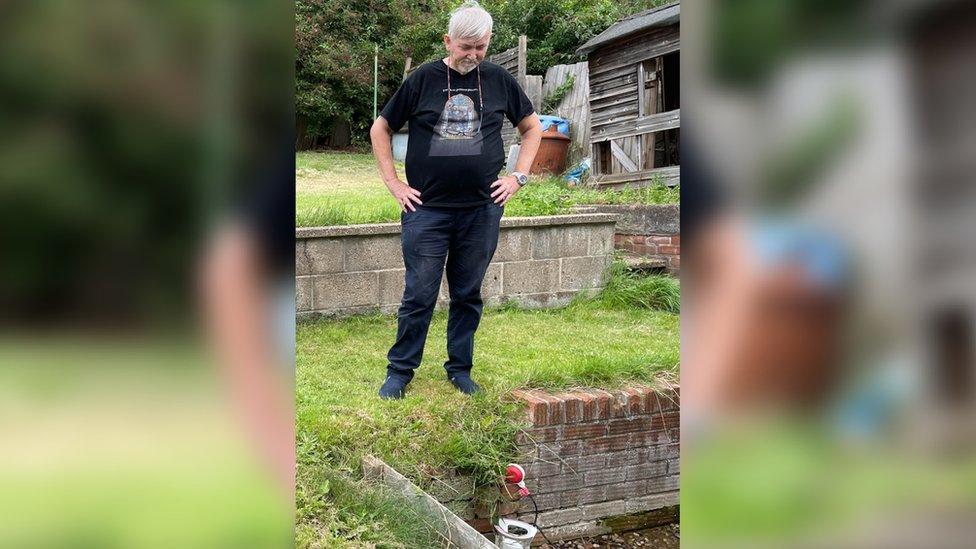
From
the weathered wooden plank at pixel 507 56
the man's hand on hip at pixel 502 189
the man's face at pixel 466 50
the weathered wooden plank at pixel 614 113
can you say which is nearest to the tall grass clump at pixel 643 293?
the man's hand on hip at pixel 502 189

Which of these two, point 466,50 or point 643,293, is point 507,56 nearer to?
point 643,293

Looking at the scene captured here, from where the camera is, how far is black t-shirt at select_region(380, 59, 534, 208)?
3783 millimetres

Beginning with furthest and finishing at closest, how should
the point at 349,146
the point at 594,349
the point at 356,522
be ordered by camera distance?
the point at 349,146 < the point at 594,349 < the point at 356,522

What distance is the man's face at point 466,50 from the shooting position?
3.66 meters

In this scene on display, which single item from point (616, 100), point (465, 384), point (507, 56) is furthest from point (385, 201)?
point (507, 56)

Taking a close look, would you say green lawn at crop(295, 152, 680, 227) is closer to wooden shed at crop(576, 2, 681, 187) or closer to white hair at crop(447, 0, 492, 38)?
white hair at crop(447, 0, 492, 38)
